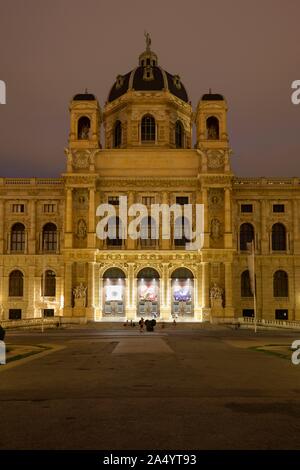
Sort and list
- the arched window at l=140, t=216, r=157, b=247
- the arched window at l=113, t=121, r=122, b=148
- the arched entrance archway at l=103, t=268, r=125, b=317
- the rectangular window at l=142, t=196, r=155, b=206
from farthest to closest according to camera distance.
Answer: the arched window at l=113, t=121, r=122, b=148 → the rectangular window at l=142, t=196, r=155, b=206 → the arched window at l=140, t=216, r=157, b=247 → the arched entrance archway at l=103, t=268, r=125, b=317

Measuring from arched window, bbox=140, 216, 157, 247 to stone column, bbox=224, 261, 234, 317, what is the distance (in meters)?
9.68

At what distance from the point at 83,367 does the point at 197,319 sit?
51815 millimetres

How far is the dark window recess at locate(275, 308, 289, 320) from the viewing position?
76875 mm

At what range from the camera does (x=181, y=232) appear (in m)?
76.0

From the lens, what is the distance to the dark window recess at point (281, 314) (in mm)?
76875

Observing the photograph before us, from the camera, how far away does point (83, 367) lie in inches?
893

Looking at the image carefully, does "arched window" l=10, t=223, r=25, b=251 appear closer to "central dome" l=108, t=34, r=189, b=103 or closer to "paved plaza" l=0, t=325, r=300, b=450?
"central dome" l=108, t=34, r=189, b=103

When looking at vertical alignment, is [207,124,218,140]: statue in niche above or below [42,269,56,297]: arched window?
above

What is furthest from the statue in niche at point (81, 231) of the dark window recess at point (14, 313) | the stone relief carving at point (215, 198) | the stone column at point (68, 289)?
the stone relief carving at point (215, 198)

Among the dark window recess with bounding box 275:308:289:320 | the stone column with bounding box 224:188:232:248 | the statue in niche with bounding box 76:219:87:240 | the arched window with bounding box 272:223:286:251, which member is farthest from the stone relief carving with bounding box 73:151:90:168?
the dark window recess with bounding box 275:308:289:320

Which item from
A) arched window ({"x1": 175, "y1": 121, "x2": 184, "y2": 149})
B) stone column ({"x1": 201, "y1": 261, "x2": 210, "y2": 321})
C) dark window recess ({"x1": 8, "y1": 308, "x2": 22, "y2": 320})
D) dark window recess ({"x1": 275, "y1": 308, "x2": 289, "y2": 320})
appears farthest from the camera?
arched window ({"x1": 175, "y1": 121, "x2": 184, "y2": 149})

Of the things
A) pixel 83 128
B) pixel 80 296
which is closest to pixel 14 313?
pixel 80 296

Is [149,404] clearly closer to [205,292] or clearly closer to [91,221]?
[205,292]

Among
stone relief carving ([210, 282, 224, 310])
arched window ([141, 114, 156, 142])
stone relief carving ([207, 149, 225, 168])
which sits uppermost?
arched window ([141, 114, 156, 142])
